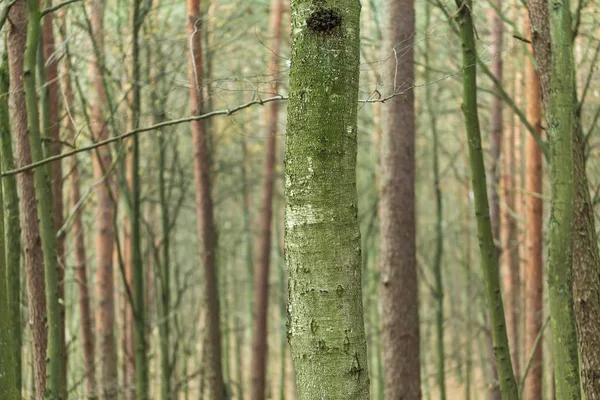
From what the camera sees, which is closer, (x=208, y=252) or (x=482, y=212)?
(x=482, y=212)

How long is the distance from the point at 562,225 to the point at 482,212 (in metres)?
0.90

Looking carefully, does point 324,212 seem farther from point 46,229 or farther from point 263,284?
point 263,284

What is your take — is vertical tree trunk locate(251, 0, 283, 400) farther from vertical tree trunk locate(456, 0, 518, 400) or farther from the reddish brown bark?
vertical tree trunk locate(456, 0, 518, 400)

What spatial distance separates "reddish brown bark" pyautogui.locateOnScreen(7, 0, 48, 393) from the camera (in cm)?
499

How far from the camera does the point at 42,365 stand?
5.09 m

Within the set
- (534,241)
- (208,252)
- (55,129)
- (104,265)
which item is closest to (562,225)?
(55,129)

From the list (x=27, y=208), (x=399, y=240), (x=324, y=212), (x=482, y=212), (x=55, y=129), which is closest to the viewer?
(x=324, y=212)

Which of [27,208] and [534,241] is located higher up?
[27,208]

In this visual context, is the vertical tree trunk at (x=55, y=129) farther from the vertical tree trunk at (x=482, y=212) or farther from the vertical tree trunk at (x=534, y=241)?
the vertical tree trunk at (x=534, y=241)

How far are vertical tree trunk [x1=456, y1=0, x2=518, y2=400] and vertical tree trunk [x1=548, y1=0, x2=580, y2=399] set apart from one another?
79cm

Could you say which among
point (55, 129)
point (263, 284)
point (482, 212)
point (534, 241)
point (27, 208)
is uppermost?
point (55, 129)

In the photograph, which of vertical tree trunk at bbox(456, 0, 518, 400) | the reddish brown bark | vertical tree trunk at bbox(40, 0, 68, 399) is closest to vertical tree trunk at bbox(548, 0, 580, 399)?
vertical tree trunk at bbox(456, 0, 518, 400)

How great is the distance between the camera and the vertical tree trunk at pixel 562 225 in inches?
141

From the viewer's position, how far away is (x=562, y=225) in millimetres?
3580
